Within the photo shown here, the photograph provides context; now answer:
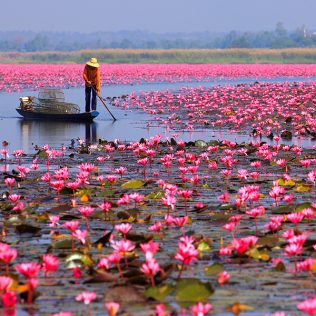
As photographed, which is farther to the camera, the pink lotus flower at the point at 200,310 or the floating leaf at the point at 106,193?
the floating leaf at the point at 106,193

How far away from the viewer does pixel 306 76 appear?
77000 millimetres

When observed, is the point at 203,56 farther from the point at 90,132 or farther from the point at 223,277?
the point at 223,277

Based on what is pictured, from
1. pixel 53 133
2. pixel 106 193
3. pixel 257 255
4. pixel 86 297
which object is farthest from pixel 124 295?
pixel 53 133

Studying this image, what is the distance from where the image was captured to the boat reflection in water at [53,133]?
22.4 metres

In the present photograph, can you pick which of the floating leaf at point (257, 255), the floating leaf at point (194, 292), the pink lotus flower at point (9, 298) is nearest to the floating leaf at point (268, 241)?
the floating leaf at point (257, 255)

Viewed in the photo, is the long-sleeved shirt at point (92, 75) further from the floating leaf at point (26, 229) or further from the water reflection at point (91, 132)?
the floating leaf at point (26, 229)

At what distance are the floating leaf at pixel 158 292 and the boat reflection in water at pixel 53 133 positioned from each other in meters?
13.5

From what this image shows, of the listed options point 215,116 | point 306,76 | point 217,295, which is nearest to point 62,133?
point 215,116

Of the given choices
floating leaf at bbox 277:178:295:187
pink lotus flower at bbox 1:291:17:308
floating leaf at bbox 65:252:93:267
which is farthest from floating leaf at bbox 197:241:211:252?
floating leaf at bbox 277:178:295:187

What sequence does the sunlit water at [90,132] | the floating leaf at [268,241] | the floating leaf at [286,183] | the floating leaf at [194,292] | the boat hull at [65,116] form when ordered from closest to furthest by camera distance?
the floating leaf at [194,292] < the floating leaf at [268,241] < the floating leaf at [286,183] < the sunlit water at [90,132] < the boat hull at [65,116]

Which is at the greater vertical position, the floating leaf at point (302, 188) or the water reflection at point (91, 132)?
the floating leaf at point (302, 188)

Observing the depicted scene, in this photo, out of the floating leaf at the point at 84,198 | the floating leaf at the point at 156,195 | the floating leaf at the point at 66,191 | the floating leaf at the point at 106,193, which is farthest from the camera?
the floating leaf at the point at 66,191

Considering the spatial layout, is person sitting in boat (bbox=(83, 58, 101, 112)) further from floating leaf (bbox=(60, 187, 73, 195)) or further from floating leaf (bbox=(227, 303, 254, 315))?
floating leaf (bbox=(227, 303, 254, 315))

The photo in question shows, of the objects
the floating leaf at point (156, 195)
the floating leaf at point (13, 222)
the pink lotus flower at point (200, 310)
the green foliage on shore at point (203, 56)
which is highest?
the pink lotus flower at point (200, 310)
